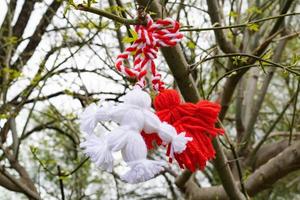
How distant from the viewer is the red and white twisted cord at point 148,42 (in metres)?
0.90

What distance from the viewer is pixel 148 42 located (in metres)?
0.90

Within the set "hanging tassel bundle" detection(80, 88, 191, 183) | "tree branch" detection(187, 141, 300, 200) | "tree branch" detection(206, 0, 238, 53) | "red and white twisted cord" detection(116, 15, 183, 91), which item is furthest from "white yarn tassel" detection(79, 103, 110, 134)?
"tree branch" detection(187, 141, 300, 200)

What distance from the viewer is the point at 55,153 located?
4844mm

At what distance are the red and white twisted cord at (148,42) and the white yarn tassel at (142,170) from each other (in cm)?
21

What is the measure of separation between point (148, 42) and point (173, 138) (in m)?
0.21

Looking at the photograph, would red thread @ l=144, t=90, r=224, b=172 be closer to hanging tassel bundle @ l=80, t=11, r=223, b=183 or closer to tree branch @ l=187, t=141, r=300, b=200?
hanging tassel bundle @ l=80, t=11, r=223, b=183

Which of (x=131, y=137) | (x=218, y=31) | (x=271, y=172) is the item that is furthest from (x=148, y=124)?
(x=271, y=172)

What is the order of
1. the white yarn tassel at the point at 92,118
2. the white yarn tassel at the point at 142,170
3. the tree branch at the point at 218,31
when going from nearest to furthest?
the white yarn tassel at the point at 142,170 → the white yarn tassel at the point at 92,118 → the tree branch at the point at 218,31

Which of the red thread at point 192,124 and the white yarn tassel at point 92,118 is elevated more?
the white yarn tassel at point 92,118

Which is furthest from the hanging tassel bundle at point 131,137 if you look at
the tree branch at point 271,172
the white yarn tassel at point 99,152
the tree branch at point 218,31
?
the tree branch at point 271,172

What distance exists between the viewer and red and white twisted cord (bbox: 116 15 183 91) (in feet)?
2.95

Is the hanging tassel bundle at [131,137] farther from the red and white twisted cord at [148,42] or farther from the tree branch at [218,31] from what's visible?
the tree branch at [218,31]

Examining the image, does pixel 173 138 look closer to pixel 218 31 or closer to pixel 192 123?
pixel 192 123

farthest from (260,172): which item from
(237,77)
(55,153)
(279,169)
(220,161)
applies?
(55,153)
